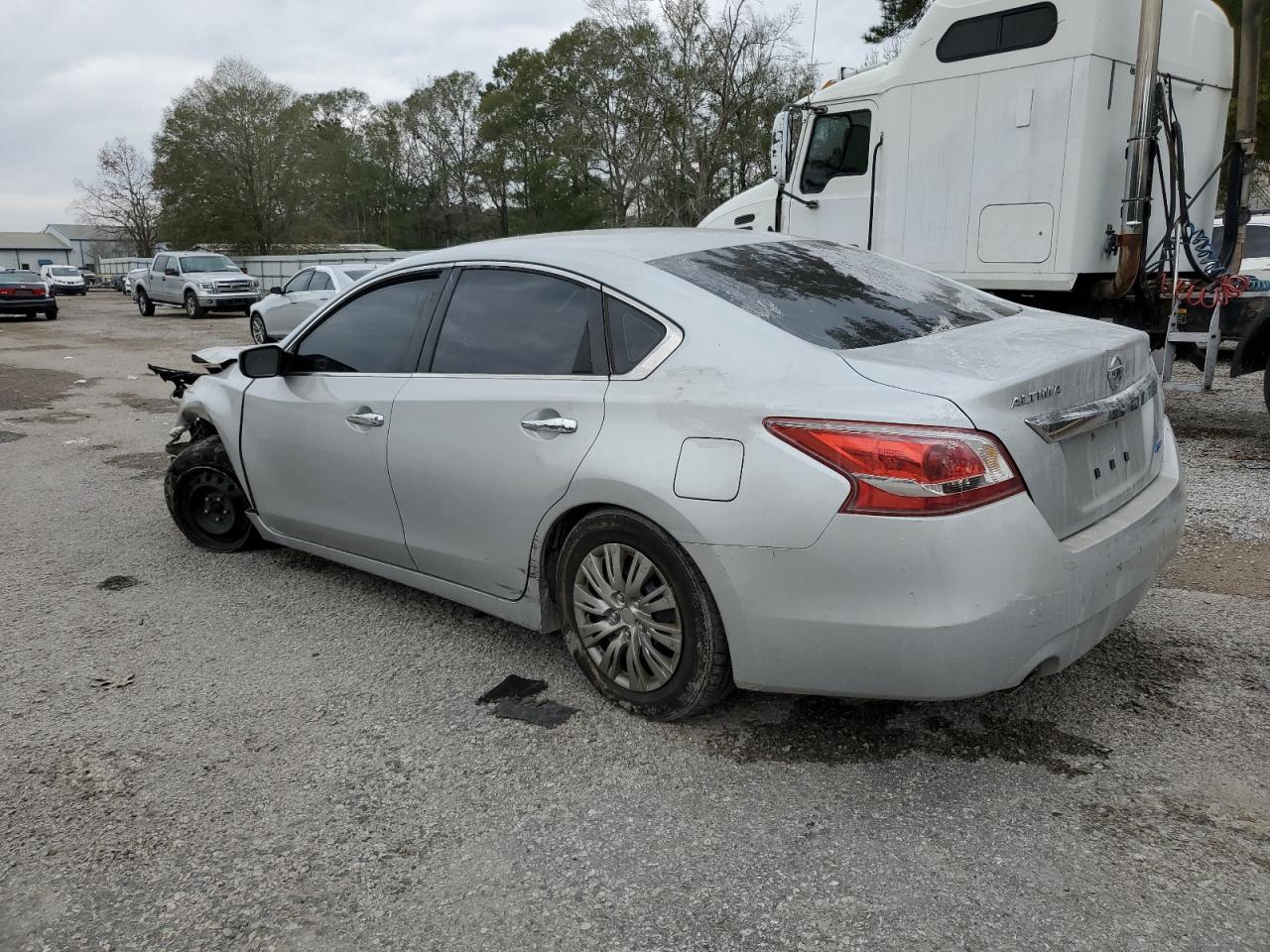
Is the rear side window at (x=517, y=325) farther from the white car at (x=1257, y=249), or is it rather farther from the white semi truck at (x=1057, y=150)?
the white car at (x=1257, y=249)

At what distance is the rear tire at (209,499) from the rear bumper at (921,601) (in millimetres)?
3228

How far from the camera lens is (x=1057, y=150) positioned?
759 centimetres

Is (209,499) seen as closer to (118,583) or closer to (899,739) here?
(118,583)

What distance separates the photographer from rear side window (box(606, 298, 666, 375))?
10.4 feet

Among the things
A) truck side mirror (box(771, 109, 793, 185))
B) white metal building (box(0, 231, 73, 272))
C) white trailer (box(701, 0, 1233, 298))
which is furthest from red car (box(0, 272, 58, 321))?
white metal building (box(0, 231, 73, 272))

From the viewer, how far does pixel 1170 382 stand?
7.77m

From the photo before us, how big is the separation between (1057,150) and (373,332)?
19.3ft

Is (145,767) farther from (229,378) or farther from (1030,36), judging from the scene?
(1030,36)

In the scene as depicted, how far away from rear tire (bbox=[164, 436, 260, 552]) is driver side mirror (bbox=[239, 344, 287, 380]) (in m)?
0.82

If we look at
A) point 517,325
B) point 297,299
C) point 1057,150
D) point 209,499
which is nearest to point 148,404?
point 209,499

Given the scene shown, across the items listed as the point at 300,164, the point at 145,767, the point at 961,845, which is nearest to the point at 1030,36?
the point at 961,845

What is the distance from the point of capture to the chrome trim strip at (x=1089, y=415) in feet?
8.89

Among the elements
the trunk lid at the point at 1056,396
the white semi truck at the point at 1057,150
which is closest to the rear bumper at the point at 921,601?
the trunk lid at the point at 1056,396

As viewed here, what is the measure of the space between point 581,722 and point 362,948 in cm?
115
